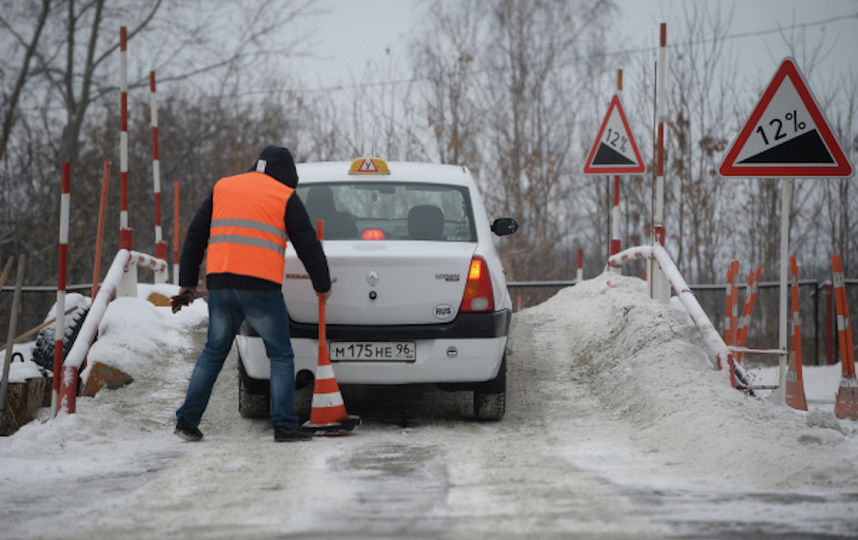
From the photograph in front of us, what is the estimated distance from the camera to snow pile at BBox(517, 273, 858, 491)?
546 centimetres

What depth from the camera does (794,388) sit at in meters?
9.48

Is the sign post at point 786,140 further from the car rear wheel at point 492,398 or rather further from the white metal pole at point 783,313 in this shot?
the car rear wheel at point 492,398

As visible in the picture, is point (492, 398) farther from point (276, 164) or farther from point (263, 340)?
point (276, 164)

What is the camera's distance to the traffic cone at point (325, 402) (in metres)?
6.94

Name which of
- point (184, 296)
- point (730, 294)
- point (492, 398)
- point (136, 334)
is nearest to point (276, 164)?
point (184, 296)

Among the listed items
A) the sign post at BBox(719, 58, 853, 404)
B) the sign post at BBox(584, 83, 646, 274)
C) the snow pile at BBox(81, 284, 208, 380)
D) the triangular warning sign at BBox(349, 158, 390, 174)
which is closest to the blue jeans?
the triangular warning sign at BBox(349, 158, 390, 174)

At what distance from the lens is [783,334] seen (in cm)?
797

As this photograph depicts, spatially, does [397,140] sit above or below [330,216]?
above

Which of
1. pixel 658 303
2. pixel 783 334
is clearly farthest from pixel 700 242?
pixel 783 334

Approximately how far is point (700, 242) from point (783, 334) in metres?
13.6

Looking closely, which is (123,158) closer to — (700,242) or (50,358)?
(50,358)

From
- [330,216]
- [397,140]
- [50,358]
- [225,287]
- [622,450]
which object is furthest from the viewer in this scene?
[397,140]

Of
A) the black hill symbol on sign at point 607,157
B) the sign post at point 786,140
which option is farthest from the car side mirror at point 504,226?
the black hill symbol on sign at point 607,157

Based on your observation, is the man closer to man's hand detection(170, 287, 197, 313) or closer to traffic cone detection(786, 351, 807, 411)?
man's hand detection(170, 287, 197, 313)
